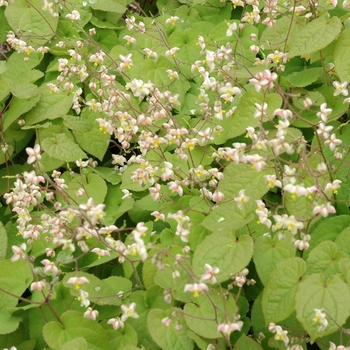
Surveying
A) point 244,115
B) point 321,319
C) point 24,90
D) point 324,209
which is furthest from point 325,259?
point 24,90

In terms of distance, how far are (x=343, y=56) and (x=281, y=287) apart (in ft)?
3.87

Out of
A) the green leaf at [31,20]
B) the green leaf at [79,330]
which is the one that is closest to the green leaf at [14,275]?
the green leaf at [79,330]

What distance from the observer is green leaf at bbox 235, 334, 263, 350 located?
74.3 inches

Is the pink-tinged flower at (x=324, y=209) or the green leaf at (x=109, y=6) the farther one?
the green leaf at (x=109, y=6)

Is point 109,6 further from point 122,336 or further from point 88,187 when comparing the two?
point 122,336

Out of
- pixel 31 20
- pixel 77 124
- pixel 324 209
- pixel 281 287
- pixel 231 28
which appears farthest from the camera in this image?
pixel 31 20

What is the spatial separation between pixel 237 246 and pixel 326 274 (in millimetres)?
348

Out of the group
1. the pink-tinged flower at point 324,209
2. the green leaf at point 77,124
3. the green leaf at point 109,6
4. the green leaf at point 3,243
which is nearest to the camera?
the pink-tinged flower at point 324,209

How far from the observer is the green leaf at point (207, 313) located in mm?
1821

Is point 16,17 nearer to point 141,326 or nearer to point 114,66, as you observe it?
point 114,66

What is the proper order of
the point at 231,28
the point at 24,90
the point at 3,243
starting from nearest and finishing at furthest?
the point at 231,28 → the point at 3,243 → the point at 24,90

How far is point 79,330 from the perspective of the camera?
2012mm

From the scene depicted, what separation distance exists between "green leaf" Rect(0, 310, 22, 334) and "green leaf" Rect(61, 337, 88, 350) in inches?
13.8

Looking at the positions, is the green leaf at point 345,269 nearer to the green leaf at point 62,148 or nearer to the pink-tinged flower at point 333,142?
the pink-tinged flower at point 333,142
